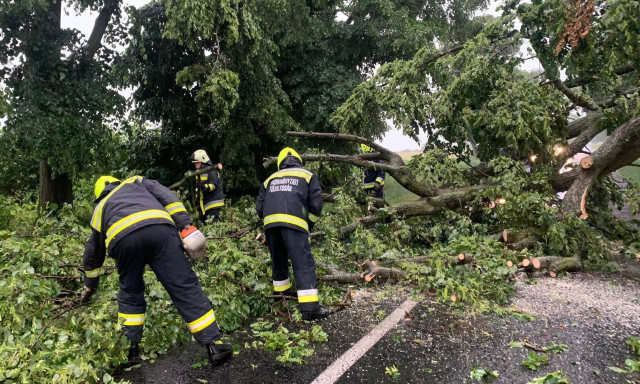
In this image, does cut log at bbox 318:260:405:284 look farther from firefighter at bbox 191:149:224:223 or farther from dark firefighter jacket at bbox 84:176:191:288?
firefighter at bbox 191:149:224:223

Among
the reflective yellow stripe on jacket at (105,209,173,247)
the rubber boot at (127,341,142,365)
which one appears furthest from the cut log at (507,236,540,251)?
the rubber boot at (127,341,142,365)

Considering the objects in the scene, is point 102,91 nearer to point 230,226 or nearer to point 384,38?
point 230,226

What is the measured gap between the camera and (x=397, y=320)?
11.6ft

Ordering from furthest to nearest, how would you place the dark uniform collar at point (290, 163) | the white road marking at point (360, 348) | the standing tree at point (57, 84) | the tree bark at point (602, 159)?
1. the standing tree at point (57, 84)
2. the tree bark at point (602, 159)
3. the dark uniform collar at point (290, 163)
4. the white road marking at point (360, 348)

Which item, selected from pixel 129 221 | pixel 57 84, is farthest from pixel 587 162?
pixel 57 84

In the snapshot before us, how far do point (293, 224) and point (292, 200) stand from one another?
221 millimetres

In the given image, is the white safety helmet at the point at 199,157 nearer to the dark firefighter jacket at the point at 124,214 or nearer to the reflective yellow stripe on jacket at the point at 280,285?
the reflective yellow stripe on jacket at the point at 280,285

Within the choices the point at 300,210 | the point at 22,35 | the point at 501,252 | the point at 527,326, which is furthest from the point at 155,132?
the point at 527,326

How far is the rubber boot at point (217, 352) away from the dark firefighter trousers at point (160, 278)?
0.14 ft

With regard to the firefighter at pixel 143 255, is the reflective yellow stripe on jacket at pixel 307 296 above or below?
below

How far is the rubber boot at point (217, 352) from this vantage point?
2852mm

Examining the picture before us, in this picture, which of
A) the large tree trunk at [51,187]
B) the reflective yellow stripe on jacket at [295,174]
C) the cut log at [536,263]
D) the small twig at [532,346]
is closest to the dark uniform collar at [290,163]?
the reflective yellow stripe on jacket at [295,174]

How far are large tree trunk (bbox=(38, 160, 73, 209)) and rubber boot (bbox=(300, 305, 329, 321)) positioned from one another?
251 inches

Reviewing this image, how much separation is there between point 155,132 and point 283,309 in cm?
708
